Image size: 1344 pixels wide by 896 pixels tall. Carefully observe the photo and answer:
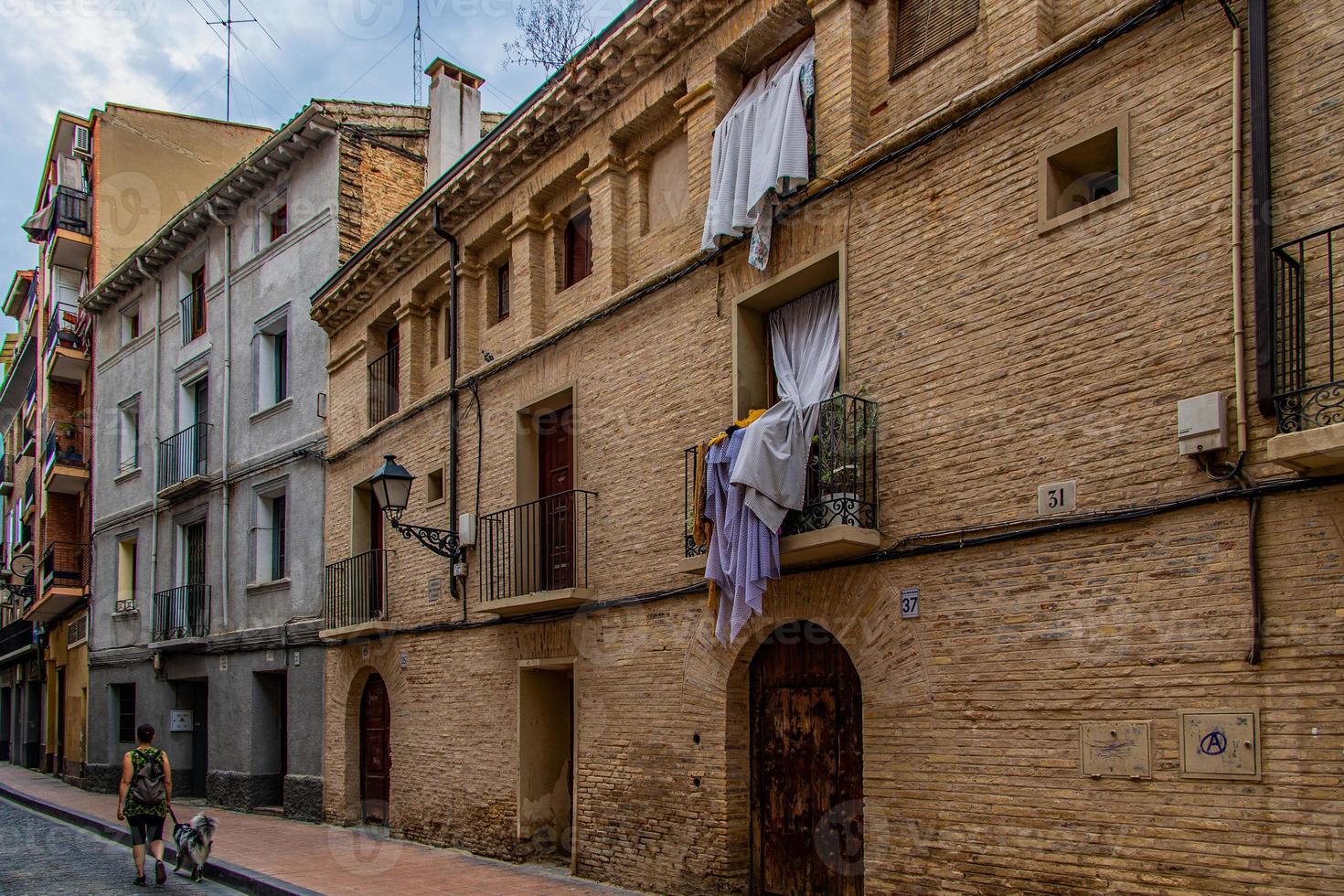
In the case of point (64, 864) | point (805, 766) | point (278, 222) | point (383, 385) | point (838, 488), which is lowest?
point (64, 864)

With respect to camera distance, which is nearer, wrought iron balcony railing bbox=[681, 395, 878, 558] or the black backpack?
wrought iron balcony railing bbox=[681, 395, 878, 558]

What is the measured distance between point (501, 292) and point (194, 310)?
10732mm

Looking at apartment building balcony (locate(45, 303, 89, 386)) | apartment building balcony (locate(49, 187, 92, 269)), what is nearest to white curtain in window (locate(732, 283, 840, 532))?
apartment building balcony (locate(45, 303, 89, 386))

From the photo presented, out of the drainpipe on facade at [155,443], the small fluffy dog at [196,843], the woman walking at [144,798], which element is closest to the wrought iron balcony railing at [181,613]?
the drainpipe on facade at [155,443]

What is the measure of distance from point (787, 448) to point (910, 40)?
3.24 meters

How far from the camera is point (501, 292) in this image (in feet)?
46.5

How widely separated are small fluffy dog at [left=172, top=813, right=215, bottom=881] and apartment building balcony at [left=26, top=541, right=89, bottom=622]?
1669 cm

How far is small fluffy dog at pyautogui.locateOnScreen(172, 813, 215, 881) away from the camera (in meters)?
11.5

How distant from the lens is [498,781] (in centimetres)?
1258

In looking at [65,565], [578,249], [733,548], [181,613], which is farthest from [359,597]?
[65,565]

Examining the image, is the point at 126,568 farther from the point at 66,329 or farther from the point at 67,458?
the point at 66,329

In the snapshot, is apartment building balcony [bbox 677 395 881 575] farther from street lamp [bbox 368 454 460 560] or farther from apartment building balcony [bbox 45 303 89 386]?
apartment building balcony [bbox 45 303 89 386]

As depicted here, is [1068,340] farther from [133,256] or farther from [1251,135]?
[133,256]

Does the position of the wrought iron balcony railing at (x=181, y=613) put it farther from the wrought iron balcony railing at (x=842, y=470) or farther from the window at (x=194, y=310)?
the wrought iron balcony railing at (x=842, y=470)
